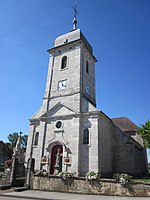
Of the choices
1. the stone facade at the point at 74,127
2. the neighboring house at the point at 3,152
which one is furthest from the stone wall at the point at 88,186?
the neighboring house at the point at 3,152

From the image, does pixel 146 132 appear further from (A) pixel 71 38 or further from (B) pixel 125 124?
(A) pixel 71 38

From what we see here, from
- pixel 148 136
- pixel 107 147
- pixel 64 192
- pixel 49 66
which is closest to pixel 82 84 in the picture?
pixel 49 66

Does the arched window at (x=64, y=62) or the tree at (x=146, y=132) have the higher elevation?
the arched window at (x=64, y=62)

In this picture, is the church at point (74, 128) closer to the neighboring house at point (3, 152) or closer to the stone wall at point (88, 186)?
the stone wall at point (88, 186)

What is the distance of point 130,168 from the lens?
18984 millimetres

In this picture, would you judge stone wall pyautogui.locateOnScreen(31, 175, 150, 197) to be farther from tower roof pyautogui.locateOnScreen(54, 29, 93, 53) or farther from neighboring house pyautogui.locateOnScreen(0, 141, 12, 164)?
neighboring house pyautogui.locateOnScreen(0, 141, 12, 164)

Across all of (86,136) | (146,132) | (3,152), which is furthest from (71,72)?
(3,152)

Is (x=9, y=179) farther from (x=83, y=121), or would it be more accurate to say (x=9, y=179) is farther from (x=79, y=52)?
(x=79, y=52)

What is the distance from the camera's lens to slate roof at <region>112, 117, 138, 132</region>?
89.7ft

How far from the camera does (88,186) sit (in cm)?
1088

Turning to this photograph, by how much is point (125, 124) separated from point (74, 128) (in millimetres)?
13955

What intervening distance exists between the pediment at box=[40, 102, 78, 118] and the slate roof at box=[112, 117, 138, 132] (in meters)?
12.5

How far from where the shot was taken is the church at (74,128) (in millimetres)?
16844

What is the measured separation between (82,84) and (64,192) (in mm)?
12662
